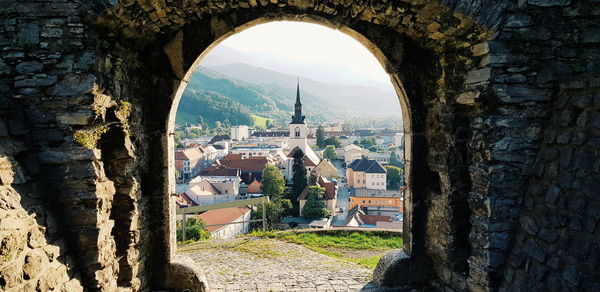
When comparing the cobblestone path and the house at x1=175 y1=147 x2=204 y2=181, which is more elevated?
the cobblestone path

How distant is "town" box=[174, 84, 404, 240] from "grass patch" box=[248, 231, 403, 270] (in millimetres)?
1063

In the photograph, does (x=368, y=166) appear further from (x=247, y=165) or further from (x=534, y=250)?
(x=534, y=250)

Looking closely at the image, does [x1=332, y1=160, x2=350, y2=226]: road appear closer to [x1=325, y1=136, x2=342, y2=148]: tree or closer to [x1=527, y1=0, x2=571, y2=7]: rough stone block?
[x1=527, y1=0, x2=571, y2=7]: rough stone block

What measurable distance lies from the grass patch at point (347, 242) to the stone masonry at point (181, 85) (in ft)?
8.86

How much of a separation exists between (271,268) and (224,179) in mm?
44370

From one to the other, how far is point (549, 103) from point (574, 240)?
1.24 meters

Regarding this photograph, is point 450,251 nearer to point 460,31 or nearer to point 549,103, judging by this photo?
point 549,103

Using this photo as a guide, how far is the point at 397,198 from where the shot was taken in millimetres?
40656

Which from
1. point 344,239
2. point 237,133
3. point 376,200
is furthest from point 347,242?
point 237,133

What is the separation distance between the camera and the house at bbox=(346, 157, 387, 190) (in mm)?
50906

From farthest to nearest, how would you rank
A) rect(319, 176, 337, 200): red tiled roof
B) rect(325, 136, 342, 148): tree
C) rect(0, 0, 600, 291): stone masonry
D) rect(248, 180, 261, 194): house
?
rect(325, 136, 342, 148): tree
rect(248, 180, 261, 194): house
rect(319, 176, 337, 200): red tiled roof
rect(0, 0, 600, 291): stone masonry

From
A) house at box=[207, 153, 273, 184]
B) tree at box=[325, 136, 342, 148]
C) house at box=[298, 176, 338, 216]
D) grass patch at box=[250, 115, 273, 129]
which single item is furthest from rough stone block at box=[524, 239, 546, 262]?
grass patch at box=[250, 115, 273, 129]

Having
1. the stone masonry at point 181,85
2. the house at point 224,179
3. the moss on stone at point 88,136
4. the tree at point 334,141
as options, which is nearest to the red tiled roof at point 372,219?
the house at point 224,179

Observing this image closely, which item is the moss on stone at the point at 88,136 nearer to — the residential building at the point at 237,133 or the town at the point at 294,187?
the town at the point at 294,187
